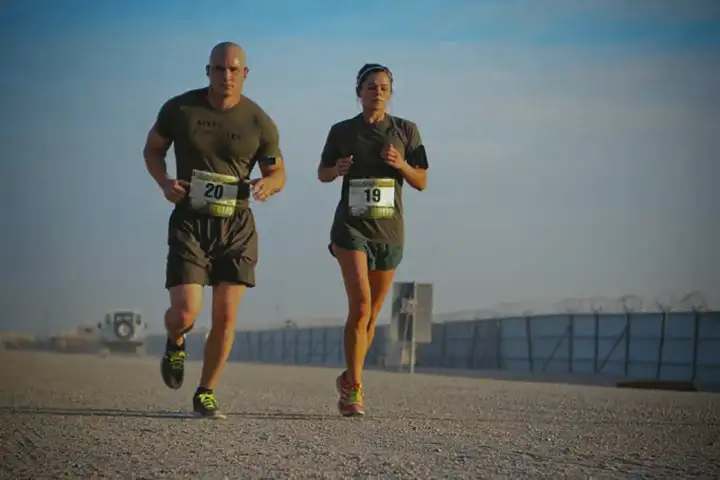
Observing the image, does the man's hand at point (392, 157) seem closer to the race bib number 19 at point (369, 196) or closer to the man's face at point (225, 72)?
the race bib number 19 at point (369, 196)

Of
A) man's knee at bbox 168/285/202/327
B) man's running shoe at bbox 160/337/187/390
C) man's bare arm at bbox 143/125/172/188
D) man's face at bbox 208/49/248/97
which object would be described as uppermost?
man's face at bbox 208/49/248/97

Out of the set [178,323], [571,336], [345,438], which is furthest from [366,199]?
[571,336]

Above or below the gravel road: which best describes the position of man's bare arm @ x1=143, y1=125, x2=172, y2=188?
above

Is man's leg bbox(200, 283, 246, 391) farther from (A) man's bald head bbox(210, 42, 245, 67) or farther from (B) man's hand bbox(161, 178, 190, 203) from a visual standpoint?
(A) man's bald head bbox(210, 42, 245, 67)

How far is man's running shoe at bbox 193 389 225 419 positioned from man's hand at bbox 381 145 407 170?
196 cm

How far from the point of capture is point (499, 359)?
118 feet

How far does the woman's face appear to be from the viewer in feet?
27.8

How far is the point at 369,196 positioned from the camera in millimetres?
8312

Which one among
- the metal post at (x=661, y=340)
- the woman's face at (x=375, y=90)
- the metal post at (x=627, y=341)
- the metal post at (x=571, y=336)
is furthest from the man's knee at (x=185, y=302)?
the metal post at (x=571, y=336)

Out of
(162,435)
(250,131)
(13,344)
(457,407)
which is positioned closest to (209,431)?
(162,435)

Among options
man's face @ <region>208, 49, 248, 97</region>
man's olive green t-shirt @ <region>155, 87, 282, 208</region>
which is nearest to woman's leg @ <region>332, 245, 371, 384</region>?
man's olive green t-shirt @ <region>155, 87, 282, 208</region>

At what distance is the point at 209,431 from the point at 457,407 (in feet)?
11.5

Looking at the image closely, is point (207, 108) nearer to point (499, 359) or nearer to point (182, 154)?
point (182, 154)

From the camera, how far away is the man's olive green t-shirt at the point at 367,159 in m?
8.38
